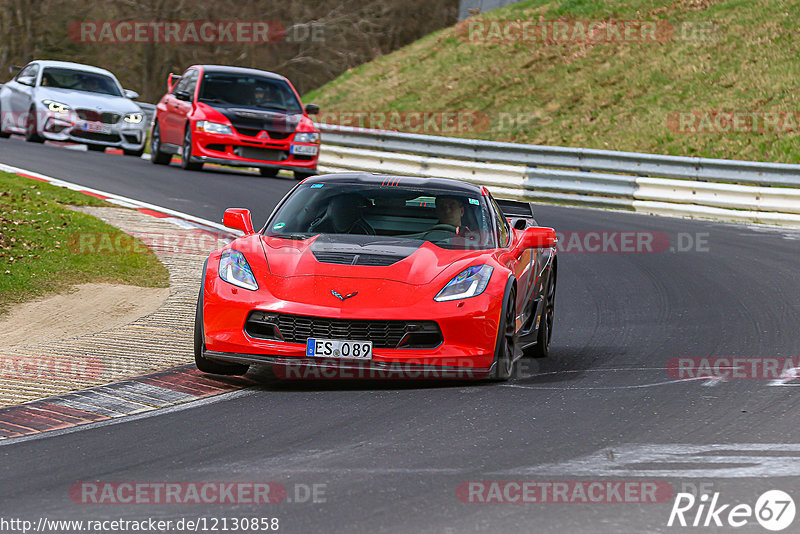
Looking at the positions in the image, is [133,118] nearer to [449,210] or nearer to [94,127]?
[94,127]

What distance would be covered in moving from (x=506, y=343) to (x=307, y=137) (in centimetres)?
1421

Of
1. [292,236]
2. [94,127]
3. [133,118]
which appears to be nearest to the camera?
[292,236]

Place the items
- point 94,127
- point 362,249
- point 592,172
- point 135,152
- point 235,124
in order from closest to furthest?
point 362,249
point 235,124
point 592,172
point 94,127
point 135,152

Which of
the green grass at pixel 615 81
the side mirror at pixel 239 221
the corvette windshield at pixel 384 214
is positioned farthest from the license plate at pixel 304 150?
the side mirror at pixel 239 221

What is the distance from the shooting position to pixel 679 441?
6.15m

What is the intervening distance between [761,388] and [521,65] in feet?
84.6

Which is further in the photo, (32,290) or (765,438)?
(32,290)

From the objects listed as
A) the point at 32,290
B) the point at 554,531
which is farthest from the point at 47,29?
the point at 554,531

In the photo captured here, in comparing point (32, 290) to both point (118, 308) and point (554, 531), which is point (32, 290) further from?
point (554, 531)

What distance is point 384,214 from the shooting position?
879cm

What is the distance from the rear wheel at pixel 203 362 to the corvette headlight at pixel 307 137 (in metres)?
13.8

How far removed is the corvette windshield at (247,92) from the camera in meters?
21.8

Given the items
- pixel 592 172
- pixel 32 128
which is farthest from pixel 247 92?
pixel 592 172

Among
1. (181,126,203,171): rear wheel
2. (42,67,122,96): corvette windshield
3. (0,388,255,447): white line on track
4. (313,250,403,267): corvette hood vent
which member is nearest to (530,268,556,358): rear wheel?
(313,250,403,267): corvette hood vent
